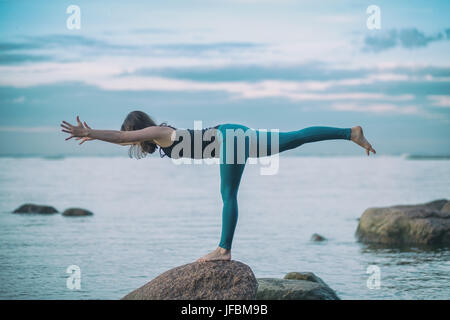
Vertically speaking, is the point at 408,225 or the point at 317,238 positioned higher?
the point at 408,225

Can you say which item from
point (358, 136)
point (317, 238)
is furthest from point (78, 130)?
point (317, 238)

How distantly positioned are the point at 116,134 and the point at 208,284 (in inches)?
79.1

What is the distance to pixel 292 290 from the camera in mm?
8484

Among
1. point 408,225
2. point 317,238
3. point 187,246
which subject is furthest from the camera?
point 317,238

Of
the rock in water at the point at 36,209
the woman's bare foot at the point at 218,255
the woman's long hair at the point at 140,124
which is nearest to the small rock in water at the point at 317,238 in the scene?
the woman's bare foot at the point at 218,255

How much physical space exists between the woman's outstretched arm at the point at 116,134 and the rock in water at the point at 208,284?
1.62 meters

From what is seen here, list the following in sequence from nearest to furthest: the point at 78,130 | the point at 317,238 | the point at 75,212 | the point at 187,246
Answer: the point at 78,130 < the point at 187,246 < the point at 317,238 < the point at 75,212

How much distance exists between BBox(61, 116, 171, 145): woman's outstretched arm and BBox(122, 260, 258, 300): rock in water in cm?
162

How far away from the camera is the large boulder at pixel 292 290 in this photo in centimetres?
842

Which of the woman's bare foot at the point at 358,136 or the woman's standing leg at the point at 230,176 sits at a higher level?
the woman's bare foot at the point at 358,136

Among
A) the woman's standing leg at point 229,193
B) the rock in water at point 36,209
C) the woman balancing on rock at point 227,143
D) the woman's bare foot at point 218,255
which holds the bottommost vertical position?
the rock in water at point 36,209

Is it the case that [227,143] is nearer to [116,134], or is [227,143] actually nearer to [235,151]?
[235,151]

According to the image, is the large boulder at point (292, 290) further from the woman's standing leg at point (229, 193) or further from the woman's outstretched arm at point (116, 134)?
the woman's outstretched arm at point (116, 134)

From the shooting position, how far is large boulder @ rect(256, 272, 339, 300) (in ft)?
27.6
